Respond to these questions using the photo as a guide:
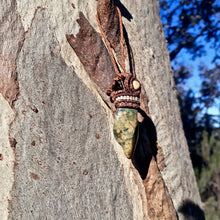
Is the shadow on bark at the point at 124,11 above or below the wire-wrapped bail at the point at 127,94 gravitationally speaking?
above

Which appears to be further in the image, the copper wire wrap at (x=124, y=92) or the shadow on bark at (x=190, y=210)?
the shadow on bark at (x=190, y=210)

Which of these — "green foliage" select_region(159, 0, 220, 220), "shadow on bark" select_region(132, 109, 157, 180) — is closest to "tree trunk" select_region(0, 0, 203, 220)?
"shadow on bark" select_region(132, 109, 157, 180)

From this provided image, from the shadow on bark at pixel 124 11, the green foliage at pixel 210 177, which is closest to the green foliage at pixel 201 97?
the green foliage at pixel 210 177

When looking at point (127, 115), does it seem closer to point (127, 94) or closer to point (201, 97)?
point (127, 94)

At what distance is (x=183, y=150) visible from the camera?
43.6 inches

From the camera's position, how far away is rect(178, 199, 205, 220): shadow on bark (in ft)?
3.17

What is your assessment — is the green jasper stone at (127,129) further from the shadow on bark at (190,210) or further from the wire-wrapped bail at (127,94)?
the shadow on bark at (190,210)

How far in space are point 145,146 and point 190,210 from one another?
30cm

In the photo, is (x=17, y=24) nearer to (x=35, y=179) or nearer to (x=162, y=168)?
(x=35, y=179)

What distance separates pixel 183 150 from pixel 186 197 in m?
0.18

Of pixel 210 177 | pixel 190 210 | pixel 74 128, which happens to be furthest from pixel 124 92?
pixel 210 177

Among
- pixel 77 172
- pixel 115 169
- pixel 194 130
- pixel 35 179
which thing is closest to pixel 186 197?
pixel 115 169

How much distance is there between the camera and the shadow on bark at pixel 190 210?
967 mm

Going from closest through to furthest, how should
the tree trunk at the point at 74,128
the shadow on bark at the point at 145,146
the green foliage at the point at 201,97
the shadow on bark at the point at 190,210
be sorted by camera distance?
1. the tree trunk at the point at 74,128
2. the shadow on bark at the point at 145,146
3. the shadow on bark at the point at 190,210
4. the green foliage at the point at 201,97
